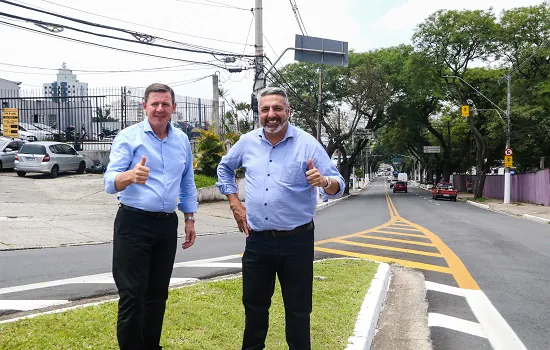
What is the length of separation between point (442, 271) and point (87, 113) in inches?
788

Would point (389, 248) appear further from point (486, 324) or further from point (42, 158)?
point (42, 158)

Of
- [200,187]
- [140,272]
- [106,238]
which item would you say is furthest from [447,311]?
[200,187]

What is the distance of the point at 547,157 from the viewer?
40.2 meters

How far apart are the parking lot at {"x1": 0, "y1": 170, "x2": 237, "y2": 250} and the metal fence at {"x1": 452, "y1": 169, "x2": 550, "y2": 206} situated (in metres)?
19.2

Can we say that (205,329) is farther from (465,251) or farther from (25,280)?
(465,251)

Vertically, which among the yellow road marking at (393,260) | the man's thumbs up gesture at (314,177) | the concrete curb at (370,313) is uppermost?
the man's thumbs up gesture at (314,177)

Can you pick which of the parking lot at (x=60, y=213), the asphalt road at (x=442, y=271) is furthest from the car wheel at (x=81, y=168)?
the asphalt road at (x=442, y=271)

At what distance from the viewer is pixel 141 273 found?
3209 millimetres

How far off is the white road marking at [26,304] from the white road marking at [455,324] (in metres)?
4.04

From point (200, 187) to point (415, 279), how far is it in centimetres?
1464

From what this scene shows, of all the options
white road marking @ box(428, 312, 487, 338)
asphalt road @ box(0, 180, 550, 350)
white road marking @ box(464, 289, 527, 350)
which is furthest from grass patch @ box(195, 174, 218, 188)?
white road marking @ box(428, 312, 487, 338)

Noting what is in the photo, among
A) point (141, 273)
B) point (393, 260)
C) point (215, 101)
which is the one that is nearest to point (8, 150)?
point (215, 101)

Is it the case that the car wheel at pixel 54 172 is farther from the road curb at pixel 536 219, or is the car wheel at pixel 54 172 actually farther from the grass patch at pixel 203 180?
the road curb at pixel 536 219

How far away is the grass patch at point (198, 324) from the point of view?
3.84 m
